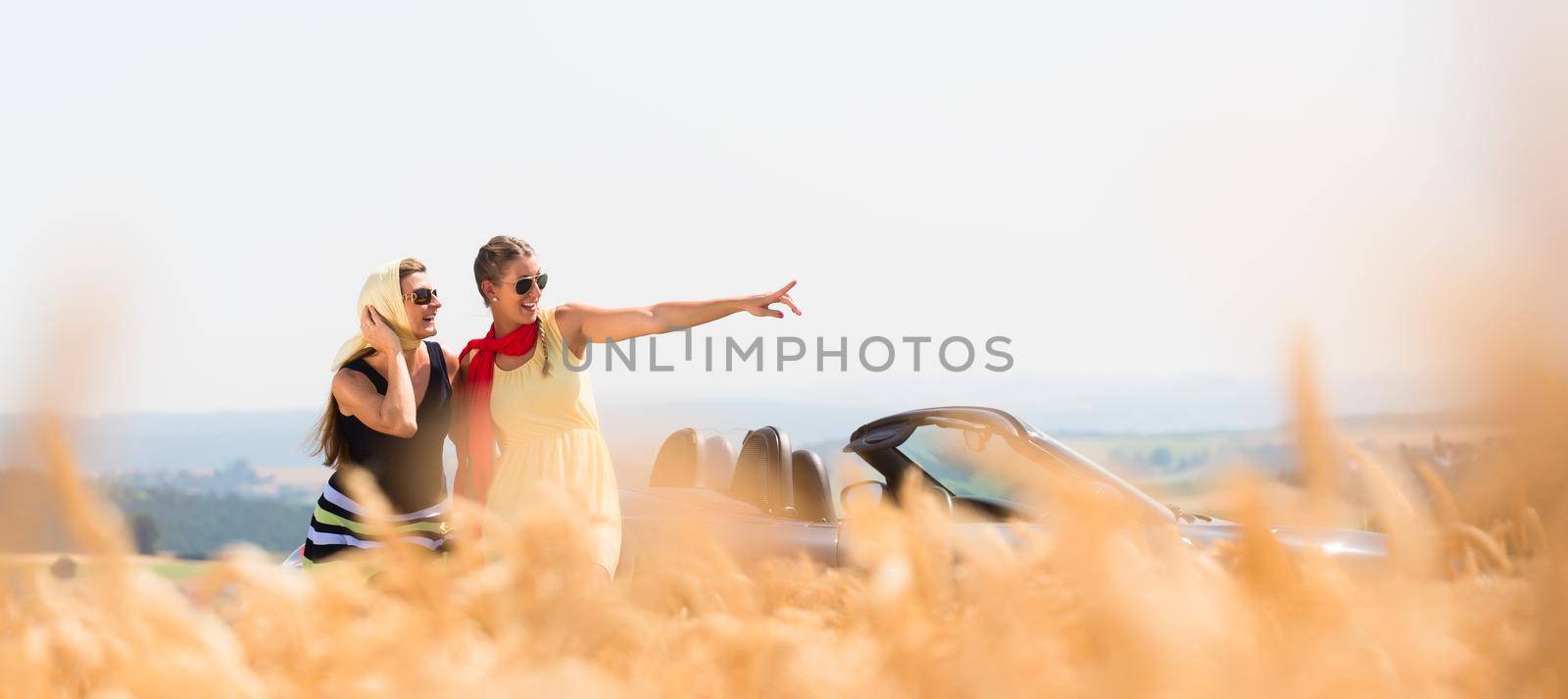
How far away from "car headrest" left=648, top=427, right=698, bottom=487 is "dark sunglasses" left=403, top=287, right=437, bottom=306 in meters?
2.77

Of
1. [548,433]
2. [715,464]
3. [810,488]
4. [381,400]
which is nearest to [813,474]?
[810,488]

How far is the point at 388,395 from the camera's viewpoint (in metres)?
2.68

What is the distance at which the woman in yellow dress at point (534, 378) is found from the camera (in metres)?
2.85

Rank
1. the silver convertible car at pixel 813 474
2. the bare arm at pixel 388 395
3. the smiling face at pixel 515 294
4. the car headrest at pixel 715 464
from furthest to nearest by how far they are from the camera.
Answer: the car headrest at pixel 715 464
the silver convertible car at pixel 813 474
the smiling face at pixel 515 294
the bare arm at pixel 388 395

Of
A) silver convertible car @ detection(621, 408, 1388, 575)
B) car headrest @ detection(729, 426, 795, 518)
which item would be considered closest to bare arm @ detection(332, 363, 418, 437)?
silver convertible car @ detection(621, 408, 1388, 575)

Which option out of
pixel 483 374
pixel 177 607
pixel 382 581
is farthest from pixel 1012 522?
pixel 483 374

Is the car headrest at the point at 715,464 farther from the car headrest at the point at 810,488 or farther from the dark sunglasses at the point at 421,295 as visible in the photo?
the dark sunglasses at the point at 421,295

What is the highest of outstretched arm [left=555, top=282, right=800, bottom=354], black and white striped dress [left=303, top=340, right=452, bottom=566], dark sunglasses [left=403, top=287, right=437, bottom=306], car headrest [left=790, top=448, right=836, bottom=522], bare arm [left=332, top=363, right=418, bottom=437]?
dark sunglasses [left=403, top=287, right=437, bottom=306]

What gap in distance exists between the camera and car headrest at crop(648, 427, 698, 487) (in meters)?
5.42

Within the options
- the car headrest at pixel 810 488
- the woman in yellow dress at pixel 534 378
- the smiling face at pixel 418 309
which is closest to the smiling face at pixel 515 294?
the woman in yellow dress at pixel 534 378

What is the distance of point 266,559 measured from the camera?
28.9 inches

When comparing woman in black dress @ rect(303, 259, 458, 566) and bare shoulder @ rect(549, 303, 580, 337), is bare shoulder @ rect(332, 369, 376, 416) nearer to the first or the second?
woman in black dress @ rect(303, 259, 458, 566)

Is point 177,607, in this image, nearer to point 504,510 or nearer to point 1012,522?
point 1012,522

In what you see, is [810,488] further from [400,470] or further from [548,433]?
[400,470]
